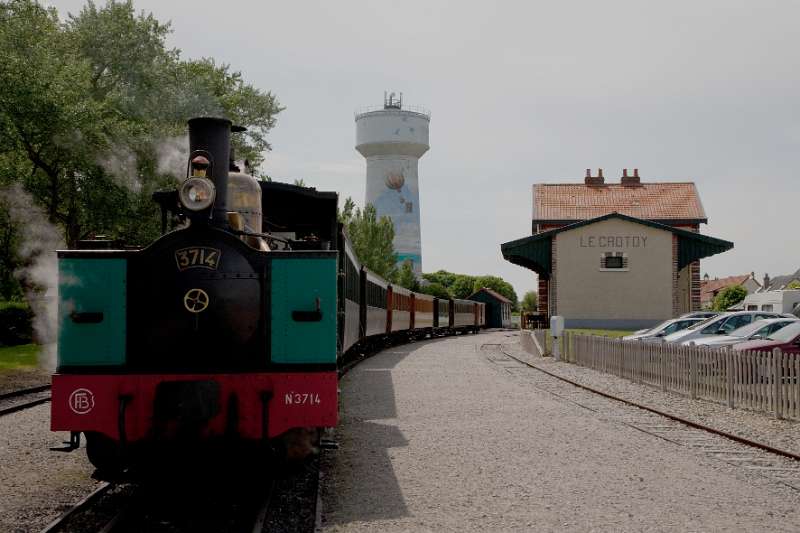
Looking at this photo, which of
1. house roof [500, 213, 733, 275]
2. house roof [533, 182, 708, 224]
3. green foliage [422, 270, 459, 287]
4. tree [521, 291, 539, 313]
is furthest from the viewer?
green foliage [422, 270, 459, 287]

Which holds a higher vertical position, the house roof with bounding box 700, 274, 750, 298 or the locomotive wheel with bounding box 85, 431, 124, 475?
the house roof with bounding box 700, 274, 750, 298

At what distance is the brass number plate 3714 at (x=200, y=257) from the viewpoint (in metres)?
6.69

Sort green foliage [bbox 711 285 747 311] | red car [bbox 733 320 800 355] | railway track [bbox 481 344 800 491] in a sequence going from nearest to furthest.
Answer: railway track [bbox 481 344 800 491] < red car [bbox 733 320 800 355] < green foliage [bbox 711 285 747 311]

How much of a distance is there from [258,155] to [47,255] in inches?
647

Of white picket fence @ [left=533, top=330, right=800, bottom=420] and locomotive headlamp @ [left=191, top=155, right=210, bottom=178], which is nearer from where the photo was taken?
locomotive headlamp @ [left=191, top=155, right=210, bottom=178]

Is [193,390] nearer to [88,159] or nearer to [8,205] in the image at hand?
[88,159]

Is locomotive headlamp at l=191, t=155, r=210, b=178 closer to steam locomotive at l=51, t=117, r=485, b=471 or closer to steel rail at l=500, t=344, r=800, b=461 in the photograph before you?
steam locomotive at l=51, t=117, r=485, b=471

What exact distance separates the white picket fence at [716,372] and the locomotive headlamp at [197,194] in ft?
31.4

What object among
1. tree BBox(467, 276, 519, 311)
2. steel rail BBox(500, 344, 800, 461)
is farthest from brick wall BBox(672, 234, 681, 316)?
tree BBox(467, 276, 519, 311)

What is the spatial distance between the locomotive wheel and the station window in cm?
3899

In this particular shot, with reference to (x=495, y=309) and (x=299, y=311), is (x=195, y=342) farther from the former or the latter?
(x=495, y=309)

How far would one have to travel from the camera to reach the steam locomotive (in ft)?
21.5

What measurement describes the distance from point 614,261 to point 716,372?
2984 centimetres

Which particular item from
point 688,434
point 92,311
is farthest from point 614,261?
point 92,311
